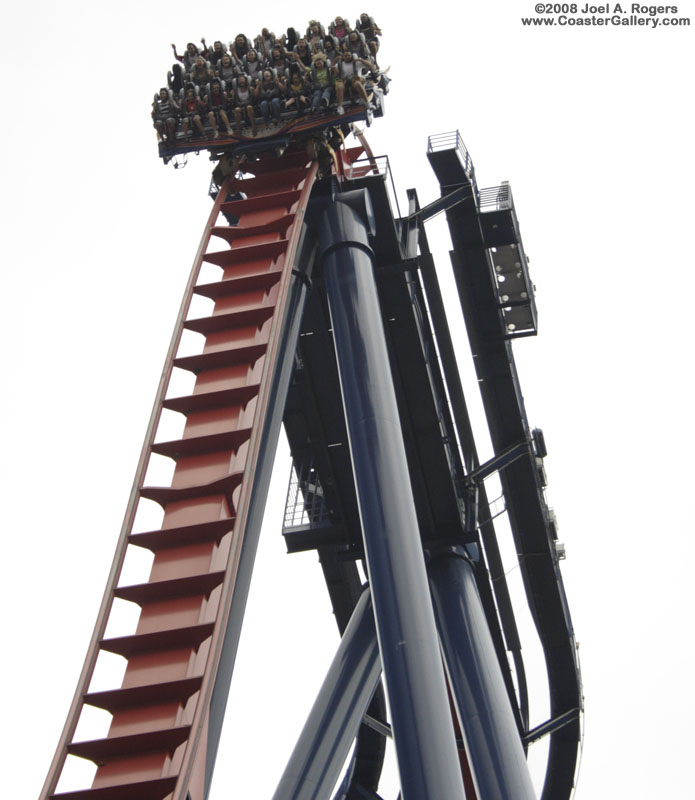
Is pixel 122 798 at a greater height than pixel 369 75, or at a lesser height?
lesser

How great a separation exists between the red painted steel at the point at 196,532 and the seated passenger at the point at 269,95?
4.41 ft

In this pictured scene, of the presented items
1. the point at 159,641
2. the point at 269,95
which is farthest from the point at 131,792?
the point at 269,95

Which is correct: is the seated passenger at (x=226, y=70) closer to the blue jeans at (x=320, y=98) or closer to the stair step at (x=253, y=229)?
the blue jeans at (x=320, y=98)

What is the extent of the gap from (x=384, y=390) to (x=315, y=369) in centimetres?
355

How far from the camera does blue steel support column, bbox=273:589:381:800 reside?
1490cm

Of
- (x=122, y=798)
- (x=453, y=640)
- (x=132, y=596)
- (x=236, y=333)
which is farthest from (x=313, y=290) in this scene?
(x=122, y=798)

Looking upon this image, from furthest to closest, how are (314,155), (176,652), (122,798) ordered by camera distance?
1. (314,155)
2. (176,652)
3. (122,798)

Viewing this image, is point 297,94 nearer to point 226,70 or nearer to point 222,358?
point 226,70

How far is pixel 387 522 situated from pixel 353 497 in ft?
17.9

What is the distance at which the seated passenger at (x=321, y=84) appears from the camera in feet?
56.0

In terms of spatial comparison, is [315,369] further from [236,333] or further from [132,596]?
[132,596]

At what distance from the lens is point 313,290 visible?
56.0 ft

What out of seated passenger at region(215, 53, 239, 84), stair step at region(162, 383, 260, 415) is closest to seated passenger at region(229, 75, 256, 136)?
seated passenger at region(215, 53, 239, 84)

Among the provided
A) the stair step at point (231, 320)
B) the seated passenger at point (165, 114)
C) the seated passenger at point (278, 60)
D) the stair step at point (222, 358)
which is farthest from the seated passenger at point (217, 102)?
the stair step at point (222, 358)
